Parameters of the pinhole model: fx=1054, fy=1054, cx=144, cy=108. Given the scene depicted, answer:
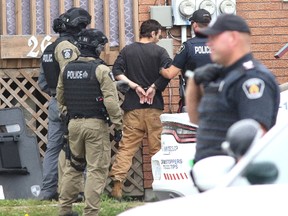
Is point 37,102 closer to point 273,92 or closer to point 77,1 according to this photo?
point 77,1

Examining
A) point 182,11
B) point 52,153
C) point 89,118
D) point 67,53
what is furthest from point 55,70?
point 182,11

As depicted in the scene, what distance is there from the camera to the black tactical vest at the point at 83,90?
9828 mm

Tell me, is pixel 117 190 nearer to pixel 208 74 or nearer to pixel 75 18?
pixel 75 18

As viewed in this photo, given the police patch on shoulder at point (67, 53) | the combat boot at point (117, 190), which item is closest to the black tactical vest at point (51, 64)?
the police patch on shoulder at point (67, 53)

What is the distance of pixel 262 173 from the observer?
205 inches

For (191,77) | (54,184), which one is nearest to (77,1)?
(54,184)

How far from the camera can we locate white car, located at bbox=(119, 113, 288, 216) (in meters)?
4.80

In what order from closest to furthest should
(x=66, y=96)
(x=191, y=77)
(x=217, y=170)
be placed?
(x=217, y=170), (x=191, y=77), (x=66, y=96)

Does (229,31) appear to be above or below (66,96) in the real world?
above

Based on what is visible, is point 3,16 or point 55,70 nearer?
point 55,70

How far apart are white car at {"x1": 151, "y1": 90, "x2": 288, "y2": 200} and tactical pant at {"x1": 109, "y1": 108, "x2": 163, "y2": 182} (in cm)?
207

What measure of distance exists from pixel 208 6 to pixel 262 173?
741 centimetres

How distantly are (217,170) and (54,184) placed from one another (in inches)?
→ 259

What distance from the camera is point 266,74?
6.08 m
